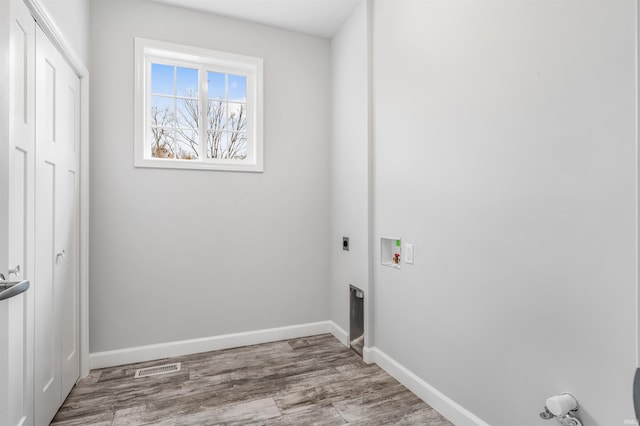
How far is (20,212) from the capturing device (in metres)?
1.43

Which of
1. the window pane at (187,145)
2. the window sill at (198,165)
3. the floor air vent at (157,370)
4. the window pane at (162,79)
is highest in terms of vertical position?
the window pane at (162,79)

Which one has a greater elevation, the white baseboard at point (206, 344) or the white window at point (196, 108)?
the white window at point (196, 108)

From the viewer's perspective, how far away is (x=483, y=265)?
1.61 metres

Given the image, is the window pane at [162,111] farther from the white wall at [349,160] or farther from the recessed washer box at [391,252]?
the recessed washer box at [391,252]

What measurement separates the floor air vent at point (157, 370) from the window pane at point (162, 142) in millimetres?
1669

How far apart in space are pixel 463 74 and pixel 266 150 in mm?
1752

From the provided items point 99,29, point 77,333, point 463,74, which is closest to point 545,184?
point 463,74

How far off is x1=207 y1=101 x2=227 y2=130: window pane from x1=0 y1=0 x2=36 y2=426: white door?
142 cm

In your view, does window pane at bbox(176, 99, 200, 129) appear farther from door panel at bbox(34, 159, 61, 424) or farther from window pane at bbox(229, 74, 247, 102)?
door panel at bbox(34, 159, 61, 424)

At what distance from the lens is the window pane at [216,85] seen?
2.90 metres

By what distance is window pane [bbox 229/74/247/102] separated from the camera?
2963 mm

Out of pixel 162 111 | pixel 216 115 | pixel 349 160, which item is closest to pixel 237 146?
pixel 216 115

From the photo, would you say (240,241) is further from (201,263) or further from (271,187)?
(271,187)

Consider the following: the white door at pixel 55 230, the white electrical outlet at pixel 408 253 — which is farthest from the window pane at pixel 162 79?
the white electrical outlet at pixel 408 253
